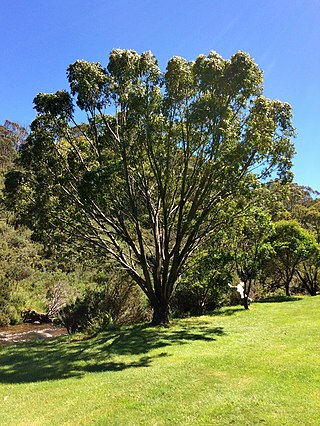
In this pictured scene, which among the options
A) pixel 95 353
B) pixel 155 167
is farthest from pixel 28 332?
pixel 155 167

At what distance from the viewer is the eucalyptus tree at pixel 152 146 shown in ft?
41.1

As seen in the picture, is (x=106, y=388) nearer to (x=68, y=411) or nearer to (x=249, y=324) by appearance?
(x=68, y=411)

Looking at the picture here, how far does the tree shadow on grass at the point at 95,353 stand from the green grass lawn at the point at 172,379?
0.10 feet

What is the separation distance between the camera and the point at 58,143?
581 inches

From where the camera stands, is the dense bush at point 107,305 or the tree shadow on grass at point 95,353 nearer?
the tree shadow on grass at point 95,353

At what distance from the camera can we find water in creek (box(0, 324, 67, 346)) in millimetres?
19469

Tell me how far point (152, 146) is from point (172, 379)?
30.3ft

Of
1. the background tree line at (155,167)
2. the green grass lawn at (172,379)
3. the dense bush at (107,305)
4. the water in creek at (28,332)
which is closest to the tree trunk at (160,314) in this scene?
the background tree line at (155,167)

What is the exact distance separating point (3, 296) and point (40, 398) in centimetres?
1838

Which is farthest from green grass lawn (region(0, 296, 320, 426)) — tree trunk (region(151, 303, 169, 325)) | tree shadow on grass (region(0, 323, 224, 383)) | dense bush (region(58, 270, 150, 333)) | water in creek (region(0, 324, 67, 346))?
water in creek (region(0, 324, 67, 346))

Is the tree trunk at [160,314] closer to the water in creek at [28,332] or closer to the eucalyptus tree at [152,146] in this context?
the eucalyptus tree at [152,146]

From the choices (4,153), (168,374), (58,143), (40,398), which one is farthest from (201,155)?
(4,153)

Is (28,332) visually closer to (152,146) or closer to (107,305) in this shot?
(107,305)

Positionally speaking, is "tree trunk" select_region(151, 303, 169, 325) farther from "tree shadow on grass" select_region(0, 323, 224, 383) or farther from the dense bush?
the dense bush
